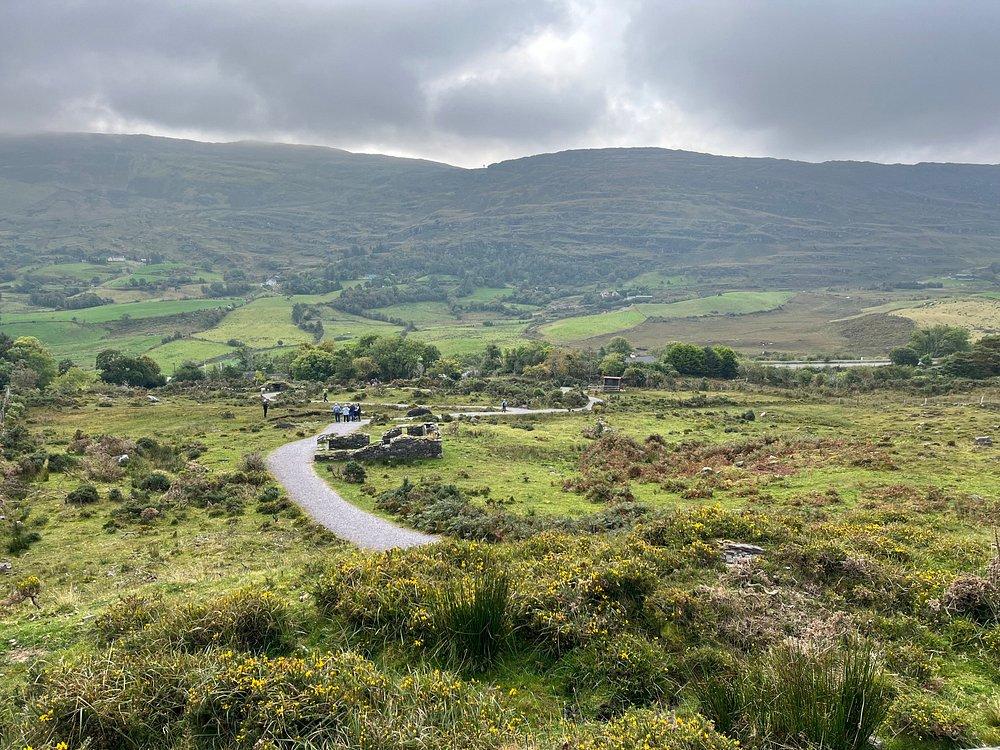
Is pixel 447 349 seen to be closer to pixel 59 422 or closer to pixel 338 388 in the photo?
pixel 338 388

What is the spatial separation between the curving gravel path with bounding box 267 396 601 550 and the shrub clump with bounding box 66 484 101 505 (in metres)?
7.34

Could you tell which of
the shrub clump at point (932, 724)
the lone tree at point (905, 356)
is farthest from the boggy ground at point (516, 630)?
the lone tree at point (905, 356)

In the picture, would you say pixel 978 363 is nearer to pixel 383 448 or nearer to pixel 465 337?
pixel 383 448

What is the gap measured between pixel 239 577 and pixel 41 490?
62.5 feet

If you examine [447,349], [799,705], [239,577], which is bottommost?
[447,349]

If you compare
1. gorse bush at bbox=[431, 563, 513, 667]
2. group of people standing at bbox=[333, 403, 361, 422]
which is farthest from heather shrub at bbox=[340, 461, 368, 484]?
gorse bush at bbox=[431, 563, 513, 667]

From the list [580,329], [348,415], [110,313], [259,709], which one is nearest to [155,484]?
[348,415]

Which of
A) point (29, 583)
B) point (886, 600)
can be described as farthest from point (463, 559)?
point (29, 583)

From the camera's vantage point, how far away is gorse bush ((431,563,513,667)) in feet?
26.8

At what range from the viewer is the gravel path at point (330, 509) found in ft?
63.0

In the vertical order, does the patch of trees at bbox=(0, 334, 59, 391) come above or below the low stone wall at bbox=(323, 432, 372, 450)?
below

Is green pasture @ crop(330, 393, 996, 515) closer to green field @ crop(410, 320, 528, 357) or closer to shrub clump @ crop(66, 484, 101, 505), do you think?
shrub clump @ crop(66, 484, 101, 505)

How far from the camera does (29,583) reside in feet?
40.7

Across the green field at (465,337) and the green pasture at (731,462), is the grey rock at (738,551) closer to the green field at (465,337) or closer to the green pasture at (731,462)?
the green pasture at (731,462)
